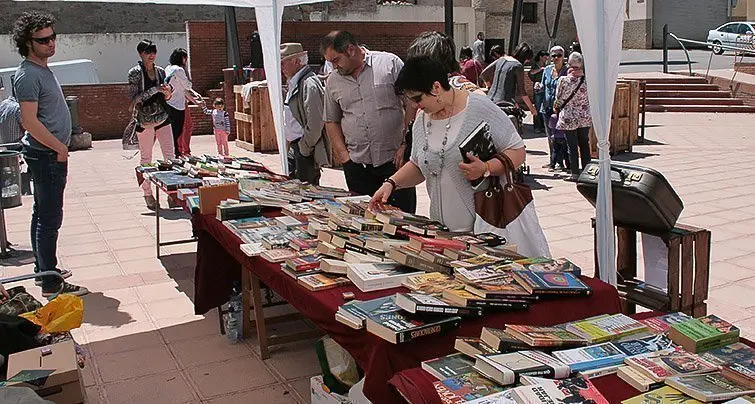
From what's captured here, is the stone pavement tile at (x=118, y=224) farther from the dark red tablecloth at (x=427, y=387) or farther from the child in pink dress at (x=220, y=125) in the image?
the dark red tablecloth at (x=427, y=387)

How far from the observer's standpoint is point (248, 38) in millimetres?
17625

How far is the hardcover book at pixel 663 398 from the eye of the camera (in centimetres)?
188

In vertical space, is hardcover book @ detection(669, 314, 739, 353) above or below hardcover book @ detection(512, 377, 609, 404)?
above

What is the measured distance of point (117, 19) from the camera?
24.8 m

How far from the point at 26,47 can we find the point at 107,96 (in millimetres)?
11784

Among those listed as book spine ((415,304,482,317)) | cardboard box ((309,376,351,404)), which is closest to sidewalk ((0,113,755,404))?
cardboard box ((309,376,351,404))

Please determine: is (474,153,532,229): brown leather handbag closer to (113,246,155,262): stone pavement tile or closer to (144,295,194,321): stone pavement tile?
(144,295,194,321): stone pavement tile

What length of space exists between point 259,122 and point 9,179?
6.44m

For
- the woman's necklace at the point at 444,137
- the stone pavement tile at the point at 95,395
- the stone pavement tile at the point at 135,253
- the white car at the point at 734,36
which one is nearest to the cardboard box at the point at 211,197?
the stone pavement tile at the point at 95,395

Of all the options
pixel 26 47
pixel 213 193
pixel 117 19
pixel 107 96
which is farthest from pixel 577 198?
pixel 117 19

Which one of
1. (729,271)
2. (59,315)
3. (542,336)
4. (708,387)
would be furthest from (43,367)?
(729,271)

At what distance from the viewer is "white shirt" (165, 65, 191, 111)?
8641mm

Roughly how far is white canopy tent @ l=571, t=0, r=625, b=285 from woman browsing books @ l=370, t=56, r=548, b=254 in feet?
1.65

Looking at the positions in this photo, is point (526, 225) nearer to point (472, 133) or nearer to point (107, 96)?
point (472, 133)
